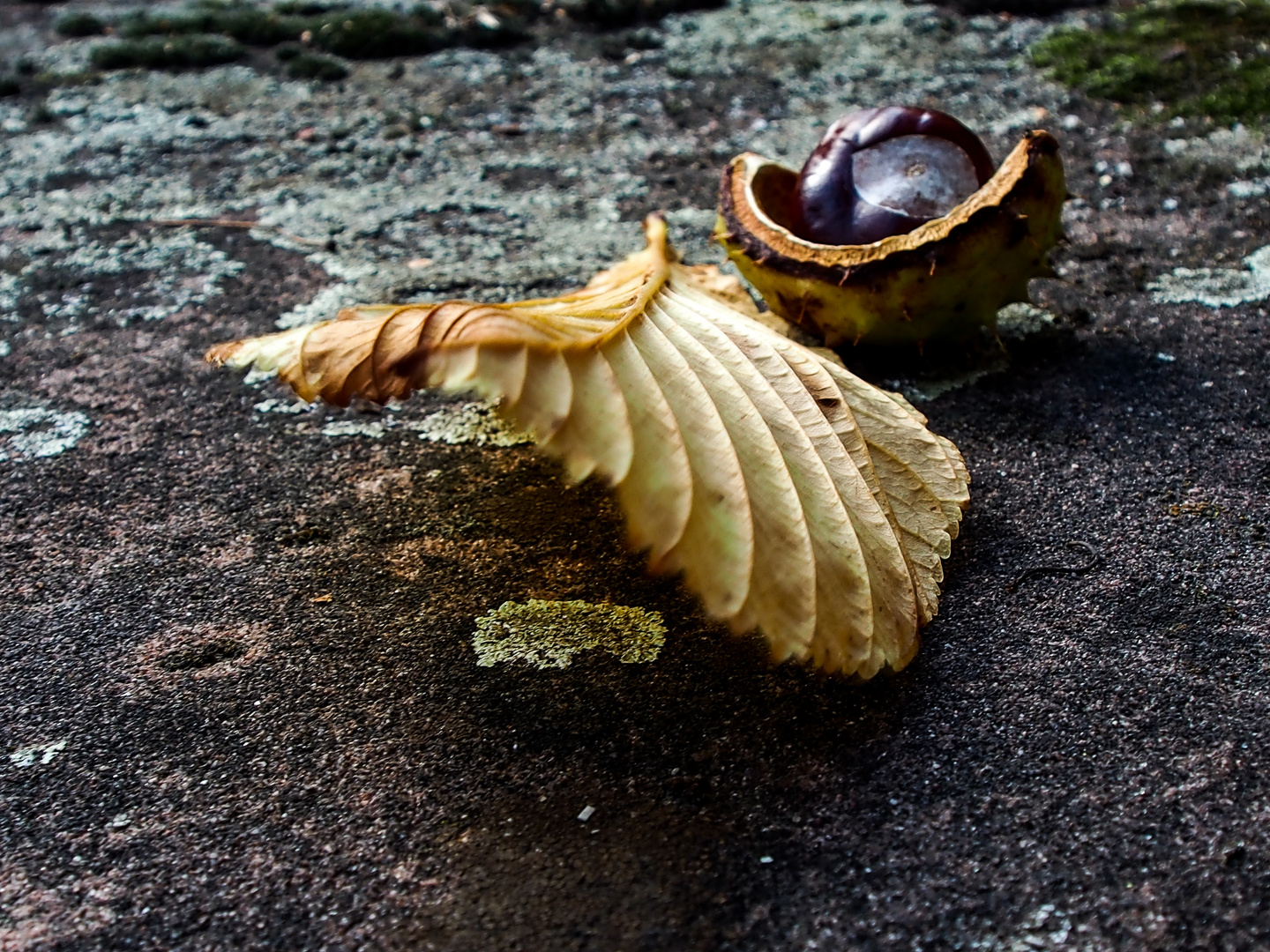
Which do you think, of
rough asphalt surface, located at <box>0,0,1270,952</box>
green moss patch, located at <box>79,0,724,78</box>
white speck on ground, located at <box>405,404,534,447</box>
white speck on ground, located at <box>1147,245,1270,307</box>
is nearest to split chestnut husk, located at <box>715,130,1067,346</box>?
rough asphalt surface, located at <box>0,0,1270,952</box>

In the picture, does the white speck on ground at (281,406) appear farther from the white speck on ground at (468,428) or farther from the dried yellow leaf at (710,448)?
the dried yellow leaf at (710,448)

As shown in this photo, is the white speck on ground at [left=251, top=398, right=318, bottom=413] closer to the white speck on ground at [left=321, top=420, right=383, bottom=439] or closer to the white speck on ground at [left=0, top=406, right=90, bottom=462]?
the white speck on ground at [left=321, top=420, right=383, bottom=439]

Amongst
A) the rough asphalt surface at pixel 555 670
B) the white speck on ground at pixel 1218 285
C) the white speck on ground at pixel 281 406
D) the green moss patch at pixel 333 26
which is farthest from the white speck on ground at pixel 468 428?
the green moss patch at pixel 333 26

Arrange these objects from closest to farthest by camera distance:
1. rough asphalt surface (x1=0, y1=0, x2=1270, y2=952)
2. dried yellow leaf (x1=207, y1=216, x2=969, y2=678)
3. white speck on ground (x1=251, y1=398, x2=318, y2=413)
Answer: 1. rough asphalt surface (x1=0, y1=0, x2=1270, y2=952)
2. dried yellow leaf (x1=207, y1=216, x2=969, y2=678)
3. white speck on ground (x1=251, y1=398, x2=318, y2=413)

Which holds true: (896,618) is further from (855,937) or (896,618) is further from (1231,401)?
(1231,401)

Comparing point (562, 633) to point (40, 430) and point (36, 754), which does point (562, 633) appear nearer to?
point (36, 754)

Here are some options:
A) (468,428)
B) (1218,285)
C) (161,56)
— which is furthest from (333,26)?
(1218,285)
